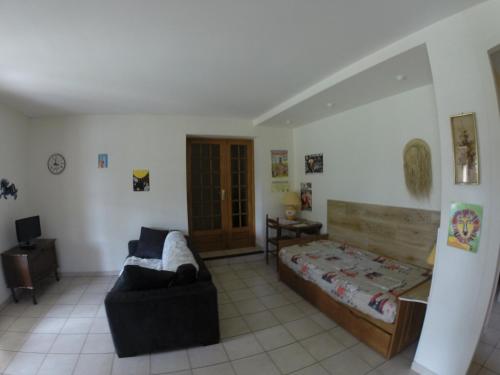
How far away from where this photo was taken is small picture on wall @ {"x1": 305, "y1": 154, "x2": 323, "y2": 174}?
3972mm

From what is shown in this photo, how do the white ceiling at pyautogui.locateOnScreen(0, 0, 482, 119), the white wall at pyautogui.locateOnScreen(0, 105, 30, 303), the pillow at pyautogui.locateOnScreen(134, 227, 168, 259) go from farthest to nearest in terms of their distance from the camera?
the pillow at pyautogui.locateOnScreen(134, 227, 168, 259) < the white wall at pyautogui.locateOnScreen(0, 105, 30, 303) < the white ceiling at pyautogui.locateOnScreen(0, 0, 482, 119)

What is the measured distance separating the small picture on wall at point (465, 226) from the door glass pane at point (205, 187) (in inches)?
135

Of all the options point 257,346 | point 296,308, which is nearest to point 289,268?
point 296,308

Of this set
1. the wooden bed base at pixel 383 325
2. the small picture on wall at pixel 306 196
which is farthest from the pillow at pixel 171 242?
the small picture on wall at pixel 306 196

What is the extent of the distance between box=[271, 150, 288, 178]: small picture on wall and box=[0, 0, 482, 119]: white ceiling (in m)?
1.70

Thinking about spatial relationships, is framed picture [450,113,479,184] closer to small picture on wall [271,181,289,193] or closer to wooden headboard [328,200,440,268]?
wooden headboard [328,200,440,268]

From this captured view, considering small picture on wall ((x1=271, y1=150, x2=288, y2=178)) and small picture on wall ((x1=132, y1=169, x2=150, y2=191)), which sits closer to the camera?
small picture on wall ((x1=132, y1=169, x2=150, y2=191))

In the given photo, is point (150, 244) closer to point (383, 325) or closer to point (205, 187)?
point (205, 187)

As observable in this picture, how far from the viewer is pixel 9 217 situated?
3.07 meters

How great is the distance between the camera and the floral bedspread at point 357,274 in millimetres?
A: 2030

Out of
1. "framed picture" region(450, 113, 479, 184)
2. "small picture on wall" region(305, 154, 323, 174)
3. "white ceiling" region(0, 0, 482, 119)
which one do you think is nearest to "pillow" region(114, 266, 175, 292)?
"white ceiling" region(0, 0, 482, 119)

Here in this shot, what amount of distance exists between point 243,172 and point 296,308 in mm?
2561

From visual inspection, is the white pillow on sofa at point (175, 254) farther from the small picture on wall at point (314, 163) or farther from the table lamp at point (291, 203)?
the small picture on wall at point (314, 163)

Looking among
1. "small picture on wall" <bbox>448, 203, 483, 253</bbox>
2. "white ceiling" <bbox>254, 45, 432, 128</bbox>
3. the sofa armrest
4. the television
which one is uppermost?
"white ceiling" <bbox>254, 45, 432, 128</bbox>
